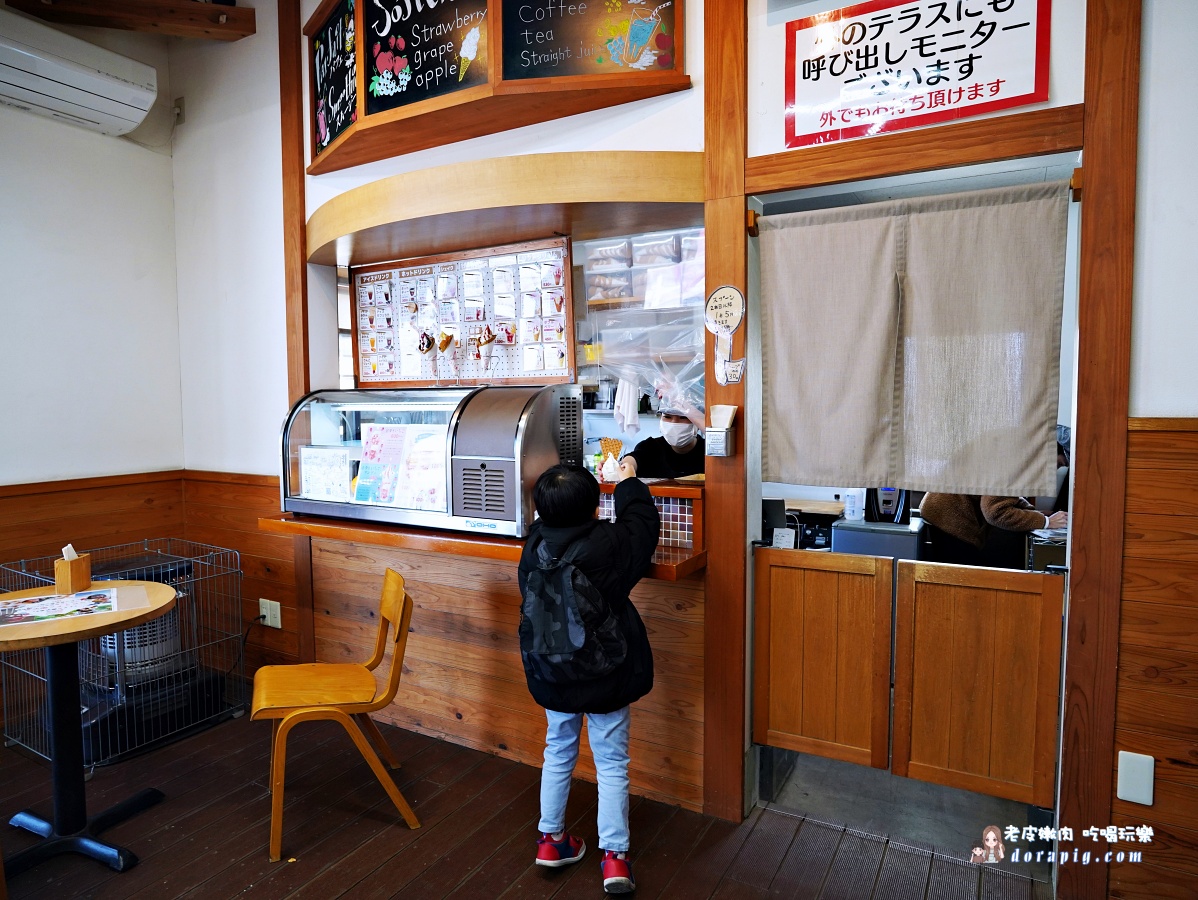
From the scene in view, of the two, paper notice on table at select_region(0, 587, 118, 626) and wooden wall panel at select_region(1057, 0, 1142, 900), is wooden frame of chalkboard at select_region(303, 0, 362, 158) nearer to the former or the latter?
paper notice on table at select_region(0, 587, 118, 626)

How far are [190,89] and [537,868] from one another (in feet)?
14.0

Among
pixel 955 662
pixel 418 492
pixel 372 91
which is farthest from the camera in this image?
pixel 372 91

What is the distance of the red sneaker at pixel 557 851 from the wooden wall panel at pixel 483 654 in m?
0.46

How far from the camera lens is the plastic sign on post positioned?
95.2 inches

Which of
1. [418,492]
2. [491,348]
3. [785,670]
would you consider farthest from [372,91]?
[785,670]

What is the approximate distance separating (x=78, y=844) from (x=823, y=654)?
2.59m

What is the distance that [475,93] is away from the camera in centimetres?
259

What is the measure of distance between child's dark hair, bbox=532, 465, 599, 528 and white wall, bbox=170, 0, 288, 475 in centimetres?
214

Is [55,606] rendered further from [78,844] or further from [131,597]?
[78,844]

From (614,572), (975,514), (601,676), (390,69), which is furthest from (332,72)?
(975,514)

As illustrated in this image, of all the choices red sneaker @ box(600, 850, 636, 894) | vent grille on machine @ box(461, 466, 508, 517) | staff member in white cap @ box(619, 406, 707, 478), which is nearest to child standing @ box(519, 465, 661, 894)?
red sneaker @ box(600, 850, 636, 894)

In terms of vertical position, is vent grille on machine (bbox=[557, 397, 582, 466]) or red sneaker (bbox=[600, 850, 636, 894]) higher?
vent grille on machine (bbox=[557, 397, 582, 466])

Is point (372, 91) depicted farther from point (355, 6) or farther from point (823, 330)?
point (823, 330)

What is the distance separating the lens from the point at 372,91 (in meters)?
2.92
